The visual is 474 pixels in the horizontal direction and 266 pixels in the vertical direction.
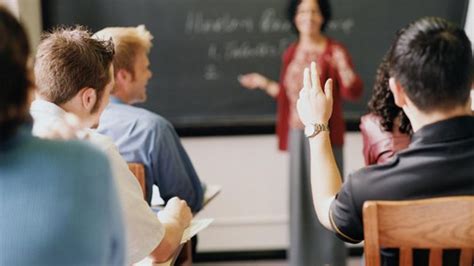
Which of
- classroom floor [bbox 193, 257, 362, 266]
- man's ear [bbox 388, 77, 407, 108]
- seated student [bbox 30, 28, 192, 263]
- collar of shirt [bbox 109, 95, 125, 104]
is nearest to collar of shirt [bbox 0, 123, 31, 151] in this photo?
seated student [bbox 30, 28, 192, 263]

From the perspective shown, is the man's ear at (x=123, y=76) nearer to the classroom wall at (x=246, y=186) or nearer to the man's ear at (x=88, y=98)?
the man's ear at (x=88, y=98)

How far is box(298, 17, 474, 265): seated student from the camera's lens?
124cm

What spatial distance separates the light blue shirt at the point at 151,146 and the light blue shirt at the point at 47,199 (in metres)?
1.07

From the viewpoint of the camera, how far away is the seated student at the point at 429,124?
124 cm

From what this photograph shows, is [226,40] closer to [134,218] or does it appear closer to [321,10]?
[321,10]

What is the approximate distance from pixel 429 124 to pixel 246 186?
2.29 meters

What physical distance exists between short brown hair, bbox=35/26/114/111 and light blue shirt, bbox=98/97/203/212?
51 centimetres

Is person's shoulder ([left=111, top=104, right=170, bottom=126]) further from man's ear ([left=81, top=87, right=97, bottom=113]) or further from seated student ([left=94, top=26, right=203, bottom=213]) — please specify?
man's ear ([left=81, top=87, right=97, bottom=113])

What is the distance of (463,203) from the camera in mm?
1187

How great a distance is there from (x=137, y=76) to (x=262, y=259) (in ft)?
5.59

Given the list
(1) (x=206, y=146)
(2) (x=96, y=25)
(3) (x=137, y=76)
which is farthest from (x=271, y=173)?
(3) (x=137, y=76)

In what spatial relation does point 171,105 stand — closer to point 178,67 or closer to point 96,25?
point 178,67

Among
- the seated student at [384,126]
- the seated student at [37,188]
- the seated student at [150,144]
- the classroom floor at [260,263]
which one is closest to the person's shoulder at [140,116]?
the seated student at [150,144]

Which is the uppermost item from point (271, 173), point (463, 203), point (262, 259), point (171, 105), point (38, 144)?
point (38, 144)
